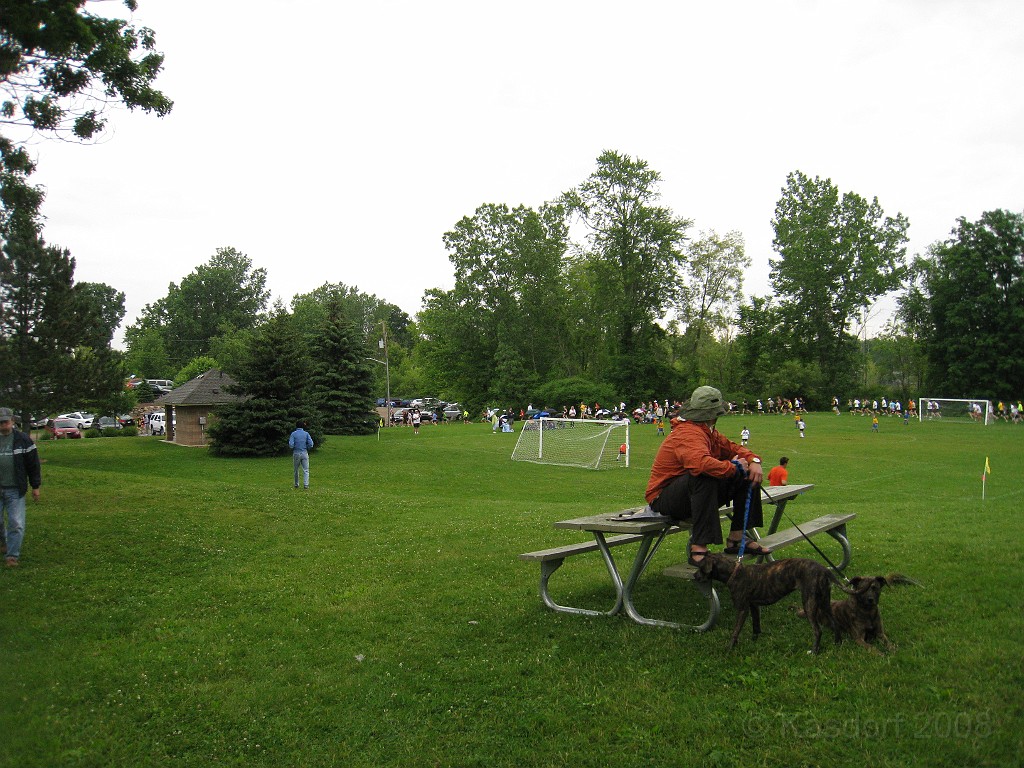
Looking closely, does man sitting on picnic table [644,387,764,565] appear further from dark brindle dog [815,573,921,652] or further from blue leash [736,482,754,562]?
dark brindle dog [815,573,921,652]

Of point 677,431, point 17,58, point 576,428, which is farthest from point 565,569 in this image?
point 576,428

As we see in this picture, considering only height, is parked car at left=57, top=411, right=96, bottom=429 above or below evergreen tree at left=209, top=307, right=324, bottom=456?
below

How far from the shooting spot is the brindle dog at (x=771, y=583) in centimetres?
484

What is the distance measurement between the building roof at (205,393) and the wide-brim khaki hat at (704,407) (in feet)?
95.1

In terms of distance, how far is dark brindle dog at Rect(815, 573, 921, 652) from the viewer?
4.66 metres

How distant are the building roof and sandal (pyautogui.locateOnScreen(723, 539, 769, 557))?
29169 mm

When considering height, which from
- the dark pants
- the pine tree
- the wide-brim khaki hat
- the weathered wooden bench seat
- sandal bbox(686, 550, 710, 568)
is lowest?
the weathered wooden bench seat

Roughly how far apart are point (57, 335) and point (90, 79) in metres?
18.9

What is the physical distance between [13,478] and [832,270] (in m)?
70.0

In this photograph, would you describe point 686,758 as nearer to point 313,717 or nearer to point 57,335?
point 313,717

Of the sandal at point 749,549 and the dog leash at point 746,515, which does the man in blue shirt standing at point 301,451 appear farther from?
the dog leash at point 746,515

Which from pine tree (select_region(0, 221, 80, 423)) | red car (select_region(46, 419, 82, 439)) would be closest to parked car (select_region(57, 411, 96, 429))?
red car (select_region(46, 419, 82, 439))

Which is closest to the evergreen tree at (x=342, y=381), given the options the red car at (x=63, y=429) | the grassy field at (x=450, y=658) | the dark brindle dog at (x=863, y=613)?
the red car at (x=63, y=429)

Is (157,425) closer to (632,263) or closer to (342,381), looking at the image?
(342,381)
